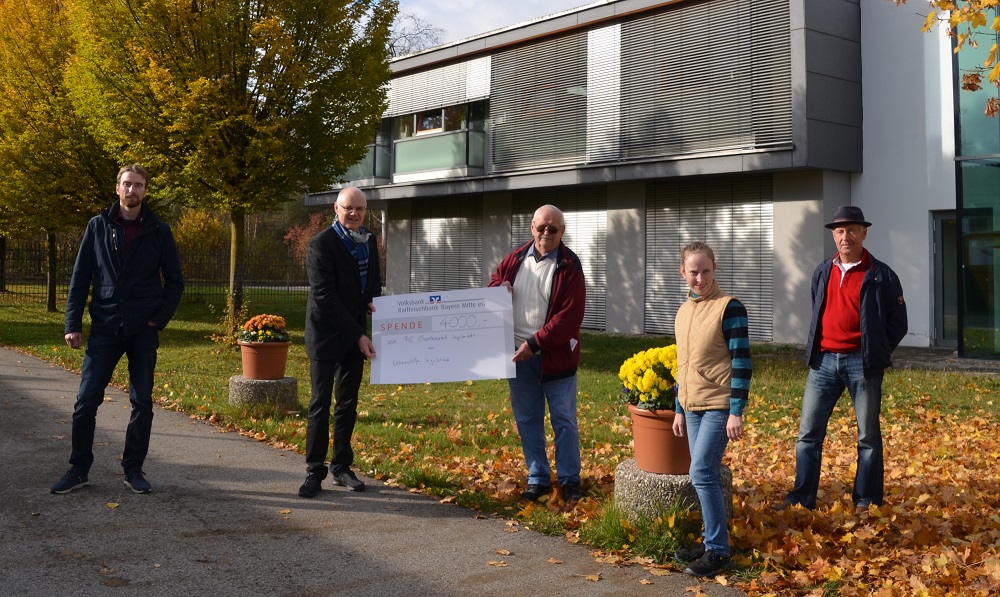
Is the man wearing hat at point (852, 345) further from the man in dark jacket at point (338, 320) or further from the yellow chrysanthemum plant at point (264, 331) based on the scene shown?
the yellow chrysanthemum plant at point (264, 331)

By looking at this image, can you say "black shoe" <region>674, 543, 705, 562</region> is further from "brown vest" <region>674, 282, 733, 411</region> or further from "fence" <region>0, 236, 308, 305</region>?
"fence" <region>0, 236, 308, 305</region>

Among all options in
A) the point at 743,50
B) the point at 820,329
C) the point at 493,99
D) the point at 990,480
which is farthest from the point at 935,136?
the point at 820,329

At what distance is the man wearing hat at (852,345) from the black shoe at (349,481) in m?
2.83

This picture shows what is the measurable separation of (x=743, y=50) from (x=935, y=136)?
3975 millimetres

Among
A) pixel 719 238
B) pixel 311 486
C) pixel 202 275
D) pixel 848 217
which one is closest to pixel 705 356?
pixel 848 217

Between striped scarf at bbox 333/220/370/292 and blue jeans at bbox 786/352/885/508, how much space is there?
3025 millimetres

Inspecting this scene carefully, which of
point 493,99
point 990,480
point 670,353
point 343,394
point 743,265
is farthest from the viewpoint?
point 493,99

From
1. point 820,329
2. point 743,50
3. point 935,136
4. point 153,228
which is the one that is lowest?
point 820,329

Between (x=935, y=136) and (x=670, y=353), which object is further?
(x=935, y=136)

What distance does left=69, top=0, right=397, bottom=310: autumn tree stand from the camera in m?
16.3

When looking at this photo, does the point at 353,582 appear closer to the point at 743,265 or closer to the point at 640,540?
the point at 640,540

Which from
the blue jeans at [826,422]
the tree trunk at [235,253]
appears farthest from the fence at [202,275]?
the blue jeans at [826,422]

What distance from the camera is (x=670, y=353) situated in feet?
18.0

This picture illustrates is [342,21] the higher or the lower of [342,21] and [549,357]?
the higher
